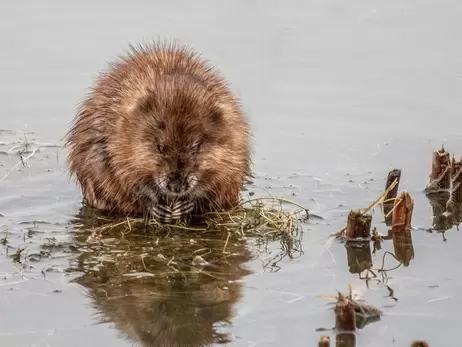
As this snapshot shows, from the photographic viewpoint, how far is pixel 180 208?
22.9 feet

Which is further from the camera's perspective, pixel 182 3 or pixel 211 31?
pixel 182 3

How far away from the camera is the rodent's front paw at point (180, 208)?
22.9 feet

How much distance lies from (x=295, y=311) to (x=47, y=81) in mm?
4715

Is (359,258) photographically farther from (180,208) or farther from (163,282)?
(180,208)

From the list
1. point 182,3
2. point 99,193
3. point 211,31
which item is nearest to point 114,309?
point 99,193

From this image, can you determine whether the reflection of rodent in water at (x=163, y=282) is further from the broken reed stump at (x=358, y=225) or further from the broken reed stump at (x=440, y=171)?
the broken reed stump at (x=440, y=171)

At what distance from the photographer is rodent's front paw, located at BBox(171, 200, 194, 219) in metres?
6.97

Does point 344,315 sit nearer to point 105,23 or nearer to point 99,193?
point 99,193

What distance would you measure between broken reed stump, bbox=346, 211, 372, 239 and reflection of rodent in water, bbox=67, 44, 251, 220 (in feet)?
3.36

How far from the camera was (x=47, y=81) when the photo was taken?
9.46m

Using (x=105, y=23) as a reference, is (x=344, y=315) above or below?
below

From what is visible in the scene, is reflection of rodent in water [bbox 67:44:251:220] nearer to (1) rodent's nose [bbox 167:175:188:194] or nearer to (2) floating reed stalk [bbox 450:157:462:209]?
(1) rodent's nose [bbox 167:175:188:194]

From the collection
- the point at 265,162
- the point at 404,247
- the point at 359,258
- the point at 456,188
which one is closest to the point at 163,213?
the point at 265,162

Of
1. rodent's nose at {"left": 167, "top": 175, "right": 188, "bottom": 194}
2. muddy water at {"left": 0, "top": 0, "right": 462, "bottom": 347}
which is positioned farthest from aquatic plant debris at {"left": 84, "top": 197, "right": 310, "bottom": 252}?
rodent's nose at {"left": 167, "top": 175, "right": 188, "bottom": 194}
